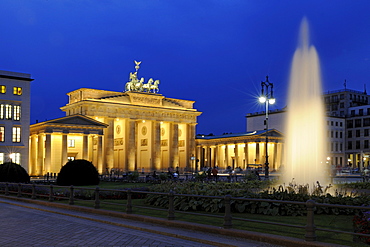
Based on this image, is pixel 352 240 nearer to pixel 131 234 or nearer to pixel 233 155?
pixel 131 234

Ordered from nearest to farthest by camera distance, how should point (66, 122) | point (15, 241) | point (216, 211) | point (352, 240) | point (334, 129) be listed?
point (352, 240)
point (15, 241)
point (216, 211)
point (66, 122)
point (334, 129)

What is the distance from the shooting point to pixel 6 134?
63.1 meters

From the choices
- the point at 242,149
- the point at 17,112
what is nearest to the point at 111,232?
the point at 17,112

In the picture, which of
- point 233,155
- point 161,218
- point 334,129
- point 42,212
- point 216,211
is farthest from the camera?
point 334,129

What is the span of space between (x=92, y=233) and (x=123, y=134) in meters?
77.3

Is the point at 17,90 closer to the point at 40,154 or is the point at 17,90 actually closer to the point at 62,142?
the point at 62,142

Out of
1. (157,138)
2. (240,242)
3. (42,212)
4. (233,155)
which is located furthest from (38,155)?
(240,242)

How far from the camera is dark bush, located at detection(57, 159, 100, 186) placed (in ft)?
125

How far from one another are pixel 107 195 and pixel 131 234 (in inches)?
526

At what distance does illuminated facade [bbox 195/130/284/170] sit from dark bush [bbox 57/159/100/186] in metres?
53.2

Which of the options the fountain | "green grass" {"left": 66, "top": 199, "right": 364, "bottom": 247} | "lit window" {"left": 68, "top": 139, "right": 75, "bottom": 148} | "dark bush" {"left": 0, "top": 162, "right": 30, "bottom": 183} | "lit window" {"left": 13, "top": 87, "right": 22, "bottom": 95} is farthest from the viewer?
"lit window" {"left": 68, "top": 139, "right": 75, "bottom": 148}

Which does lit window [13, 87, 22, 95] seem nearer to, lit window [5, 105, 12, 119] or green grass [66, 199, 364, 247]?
lit window [5, 105, 12, 119]

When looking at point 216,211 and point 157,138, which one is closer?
point 216,211

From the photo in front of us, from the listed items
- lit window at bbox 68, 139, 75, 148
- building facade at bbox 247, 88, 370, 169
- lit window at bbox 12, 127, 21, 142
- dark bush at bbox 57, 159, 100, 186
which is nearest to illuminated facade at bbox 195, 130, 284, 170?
building facade at bbox 247, 88, 370, 169
